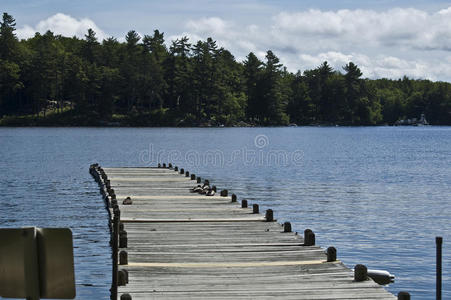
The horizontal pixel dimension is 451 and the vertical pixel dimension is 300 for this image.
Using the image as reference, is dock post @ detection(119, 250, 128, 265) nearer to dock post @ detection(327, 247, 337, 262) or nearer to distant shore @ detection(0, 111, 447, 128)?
dock post @ detection(327, 247, 337, 262)

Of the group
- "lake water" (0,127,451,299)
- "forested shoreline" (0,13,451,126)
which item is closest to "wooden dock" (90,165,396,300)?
"lake water" (0,127,451,299)

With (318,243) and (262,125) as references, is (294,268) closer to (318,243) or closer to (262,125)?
(318,243)

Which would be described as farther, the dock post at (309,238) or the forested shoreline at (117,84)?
the forested shoreline at (117,84)

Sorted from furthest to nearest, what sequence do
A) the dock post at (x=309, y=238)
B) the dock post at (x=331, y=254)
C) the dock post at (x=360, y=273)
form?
the dock post at (x=309, y=238) < the dock post at (x=331, y=254) < the dock post at (x=360, y=273)

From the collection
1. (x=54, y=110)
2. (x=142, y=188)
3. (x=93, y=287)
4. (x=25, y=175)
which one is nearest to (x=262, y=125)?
(x=54, y=110)

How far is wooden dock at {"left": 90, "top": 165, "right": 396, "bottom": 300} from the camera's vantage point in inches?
383

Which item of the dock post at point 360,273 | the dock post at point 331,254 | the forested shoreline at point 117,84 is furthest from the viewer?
the forested shoreline at point 117,84

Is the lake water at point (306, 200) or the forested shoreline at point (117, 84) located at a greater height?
the forested shoreline at point (117, 84)

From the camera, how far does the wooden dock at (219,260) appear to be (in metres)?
9.72

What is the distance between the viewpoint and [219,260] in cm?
1198

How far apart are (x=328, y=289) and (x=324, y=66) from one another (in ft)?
574

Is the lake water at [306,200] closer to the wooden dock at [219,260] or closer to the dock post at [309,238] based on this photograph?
the wooden dock at [219,260]

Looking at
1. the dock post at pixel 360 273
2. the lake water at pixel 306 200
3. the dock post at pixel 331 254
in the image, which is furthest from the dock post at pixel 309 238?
the dock post at pixel 360 273

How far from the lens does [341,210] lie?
2572 centimetres
